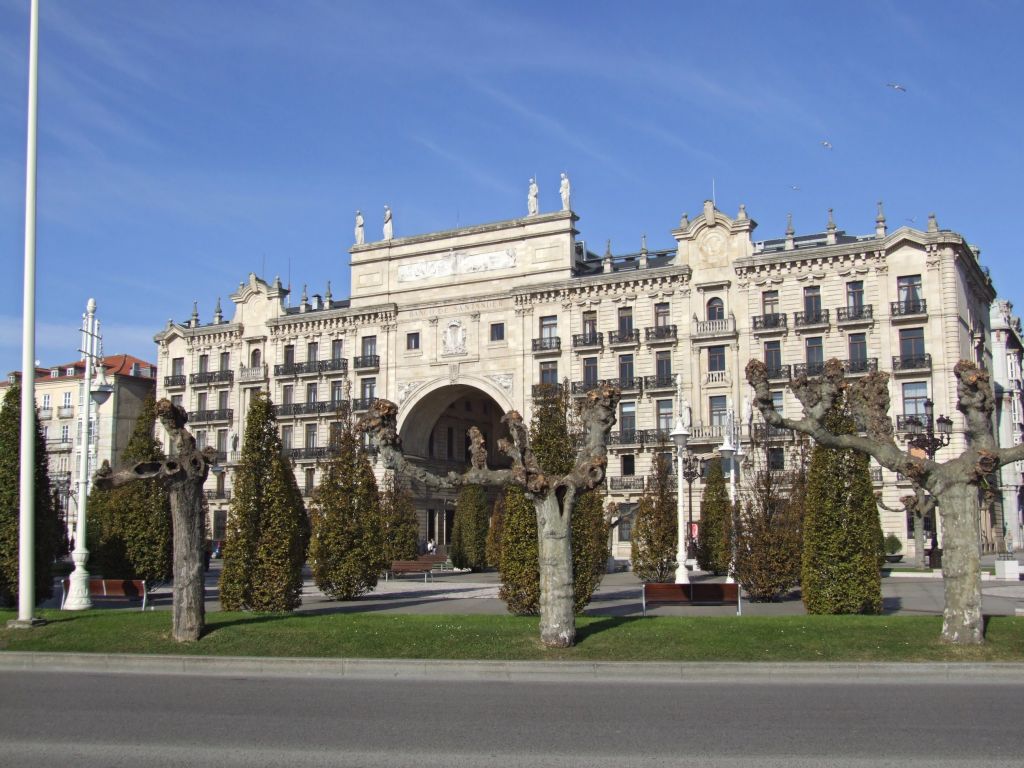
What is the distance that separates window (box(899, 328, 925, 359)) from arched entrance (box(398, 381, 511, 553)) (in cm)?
2166

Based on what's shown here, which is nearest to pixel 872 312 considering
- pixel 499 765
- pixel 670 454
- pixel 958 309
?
pixel 958 309

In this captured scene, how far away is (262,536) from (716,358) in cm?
3728

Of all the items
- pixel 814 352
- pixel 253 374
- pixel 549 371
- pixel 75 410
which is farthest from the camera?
pixel 75 410

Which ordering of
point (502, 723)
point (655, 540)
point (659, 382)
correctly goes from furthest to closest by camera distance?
point (659, 382) < point (655, 540) < point (502, 723)

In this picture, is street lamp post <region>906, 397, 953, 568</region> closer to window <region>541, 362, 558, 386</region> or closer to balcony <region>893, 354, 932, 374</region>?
balcony <region>893, 354, 932, 374</region>

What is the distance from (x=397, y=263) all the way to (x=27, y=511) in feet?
153

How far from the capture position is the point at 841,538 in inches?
840

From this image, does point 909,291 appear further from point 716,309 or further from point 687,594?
point 687,594

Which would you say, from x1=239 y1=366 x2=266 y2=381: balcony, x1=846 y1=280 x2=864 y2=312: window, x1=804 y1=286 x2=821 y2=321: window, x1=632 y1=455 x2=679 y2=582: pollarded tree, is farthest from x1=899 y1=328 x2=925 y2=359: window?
x1=239 y1=366 x2=266 y2=381: balcony

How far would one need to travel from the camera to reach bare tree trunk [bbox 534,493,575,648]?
16062 millimetres

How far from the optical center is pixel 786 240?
182 ft

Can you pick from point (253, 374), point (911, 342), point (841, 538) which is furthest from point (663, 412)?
point (841, 538)

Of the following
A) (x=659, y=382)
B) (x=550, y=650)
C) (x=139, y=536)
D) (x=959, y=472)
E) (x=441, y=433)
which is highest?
(x=659, y=382)

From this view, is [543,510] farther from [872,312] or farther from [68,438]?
[68,438]
